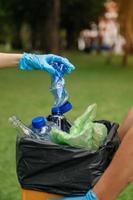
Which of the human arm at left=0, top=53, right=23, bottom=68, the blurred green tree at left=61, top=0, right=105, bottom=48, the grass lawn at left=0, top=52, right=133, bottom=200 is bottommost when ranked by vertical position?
the blurred green tree at left=61, top=0, right=105, bottom=48

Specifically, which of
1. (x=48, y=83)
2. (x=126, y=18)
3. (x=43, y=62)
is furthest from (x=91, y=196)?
(x=126, y=18)

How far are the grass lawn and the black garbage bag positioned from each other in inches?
48.0

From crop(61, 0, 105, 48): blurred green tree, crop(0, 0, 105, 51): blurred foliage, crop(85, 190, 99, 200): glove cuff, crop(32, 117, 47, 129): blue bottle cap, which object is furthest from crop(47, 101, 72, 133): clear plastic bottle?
crop(61, 0, 105, 48): blurred green tree

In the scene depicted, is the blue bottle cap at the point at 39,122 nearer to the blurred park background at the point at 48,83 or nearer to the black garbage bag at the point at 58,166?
the black garbage bag at the point at 58,166

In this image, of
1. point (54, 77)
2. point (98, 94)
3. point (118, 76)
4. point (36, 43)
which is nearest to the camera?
point (54, 77)

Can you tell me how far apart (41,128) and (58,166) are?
0.69ft

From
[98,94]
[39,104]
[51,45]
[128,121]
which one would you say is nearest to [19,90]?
[98,94]

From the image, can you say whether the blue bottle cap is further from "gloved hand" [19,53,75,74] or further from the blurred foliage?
the blurred foliage

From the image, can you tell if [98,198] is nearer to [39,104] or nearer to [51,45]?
[39,104]

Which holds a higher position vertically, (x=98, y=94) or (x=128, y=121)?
(x=128, y=121)

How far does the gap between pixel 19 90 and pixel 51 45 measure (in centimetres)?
916

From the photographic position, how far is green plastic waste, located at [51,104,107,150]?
250 cm

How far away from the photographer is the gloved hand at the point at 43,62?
2.67 meters

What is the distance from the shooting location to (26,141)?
2514mm
